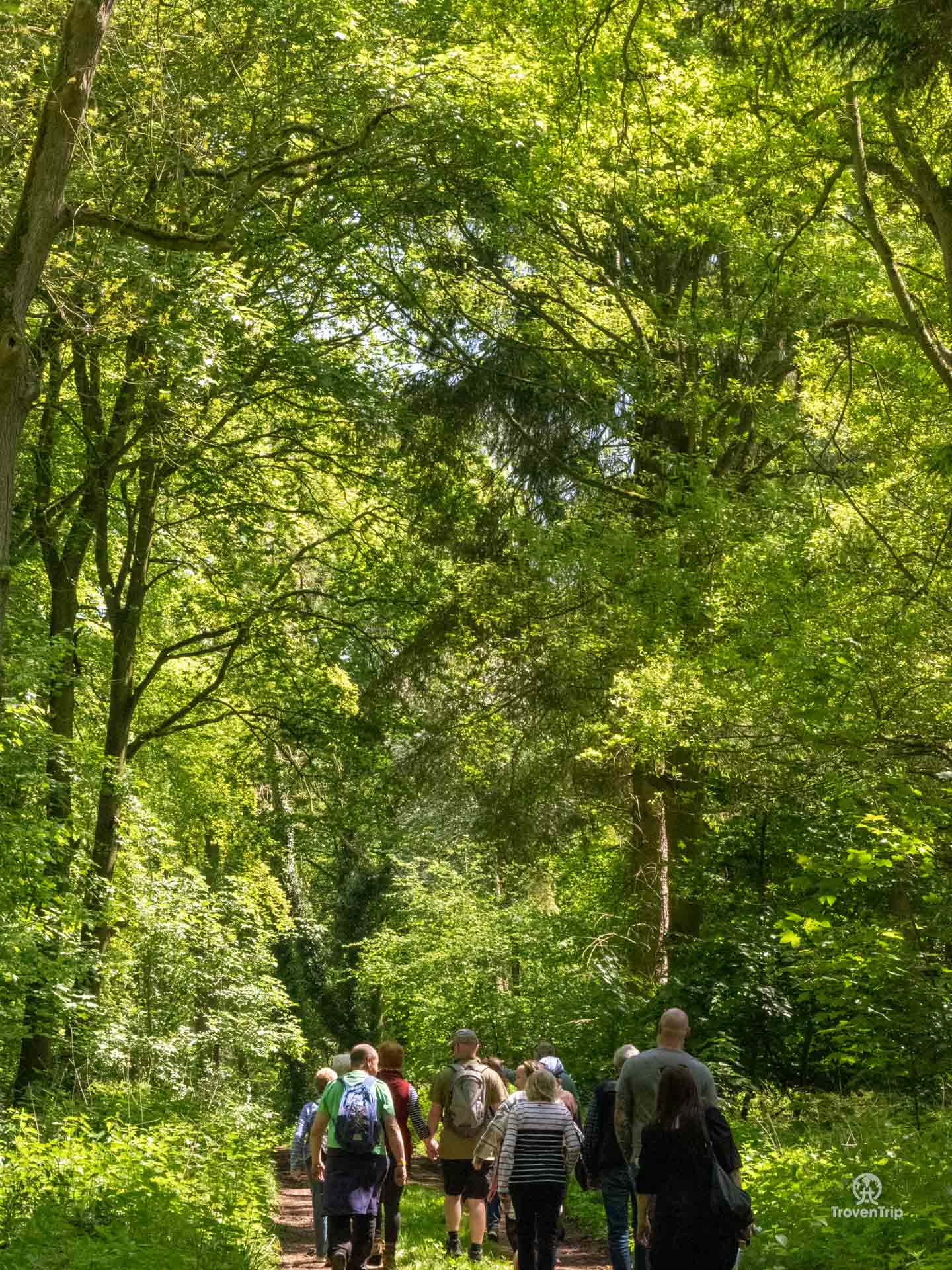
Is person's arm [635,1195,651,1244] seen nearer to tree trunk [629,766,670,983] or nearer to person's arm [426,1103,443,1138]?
person's arm [426,1103,443,1138]

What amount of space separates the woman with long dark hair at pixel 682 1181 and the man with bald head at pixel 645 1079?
44.6 inches

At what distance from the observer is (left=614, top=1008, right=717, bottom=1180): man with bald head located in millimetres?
7613

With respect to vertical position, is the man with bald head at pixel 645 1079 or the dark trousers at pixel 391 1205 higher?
the man with bald head at pixel 645 1079

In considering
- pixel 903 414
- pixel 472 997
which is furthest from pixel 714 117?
pixel 472 997

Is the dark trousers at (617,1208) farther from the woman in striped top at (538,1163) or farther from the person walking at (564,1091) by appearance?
the woman in striped top at (538,1163)

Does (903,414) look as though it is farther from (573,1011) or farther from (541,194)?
Result: (573,1011)

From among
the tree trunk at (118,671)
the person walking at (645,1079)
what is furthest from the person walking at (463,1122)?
the tree trunk at (118,671)

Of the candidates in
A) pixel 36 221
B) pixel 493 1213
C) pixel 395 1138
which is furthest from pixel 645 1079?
pixel 36 221

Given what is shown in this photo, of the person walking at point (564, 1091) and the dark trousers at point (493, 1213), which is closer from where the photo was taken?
the person walking at point (564, 1091)

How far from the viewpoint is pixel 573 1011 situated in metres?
19.1

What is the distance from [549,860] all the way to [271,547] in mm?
7505

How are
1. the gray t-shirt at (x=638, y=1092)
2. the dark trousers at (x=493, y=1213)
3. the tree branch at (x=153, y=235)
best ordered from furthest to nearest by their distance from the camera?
1. the dark trousers at (x=493, y=1213)
2. the tree branch at (x=153, y=235)
3. the gray t-shirt at (x=638, y=1092)

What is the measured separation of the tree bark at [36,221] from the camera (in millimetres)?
8117

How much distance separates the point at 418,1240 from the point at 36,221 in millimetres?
10841
